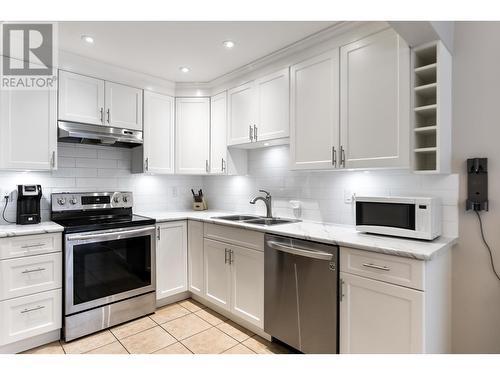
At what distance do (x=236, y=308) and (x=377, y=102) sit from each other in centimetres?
198

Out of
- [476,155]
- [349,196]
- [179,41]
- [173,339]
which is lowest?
[173,339]

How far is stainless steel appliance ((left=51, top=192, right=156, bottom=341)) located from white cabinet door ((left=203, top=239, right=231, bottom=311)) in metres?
0.52

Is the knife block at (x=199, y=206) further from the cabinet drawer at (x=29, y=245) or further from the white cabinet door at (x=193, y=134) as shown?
the cabinet drawer at (x=29, y=245)

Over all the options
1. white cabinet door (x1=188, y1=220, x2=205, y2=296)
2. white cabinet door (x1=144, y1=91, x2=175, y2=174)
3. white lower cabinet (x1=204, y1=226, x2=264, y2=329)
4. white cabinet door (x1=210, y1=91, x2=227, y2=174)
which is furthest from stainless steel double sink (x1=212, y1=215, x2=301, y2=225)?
white cabinet door (x1=144, y1=91, x2=175, y2=174)

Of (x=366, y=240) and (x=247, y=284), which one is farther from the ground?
(x=366, y=240)

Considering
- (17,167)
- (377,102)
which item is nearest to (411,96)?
(377,102)

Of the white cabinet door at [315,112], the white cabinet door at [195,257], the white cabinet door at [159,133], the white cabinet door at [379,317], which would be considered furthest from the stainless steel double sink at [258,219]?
the white cabinet door at [379,317]

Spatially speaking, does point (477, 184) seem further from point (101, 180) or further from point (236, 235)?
point (101, 180)

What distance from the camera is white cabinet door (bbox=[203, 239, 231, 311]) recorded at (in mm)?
2597

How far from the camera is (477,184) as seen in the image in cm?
178

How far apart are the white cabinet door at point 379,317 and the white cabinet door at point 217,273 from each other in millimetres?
1126

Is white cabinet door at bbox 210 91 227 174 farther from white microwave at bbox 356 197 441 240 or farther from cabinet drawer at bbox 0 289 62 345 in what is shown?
cabinet drawer at bbox 0 289 62 345

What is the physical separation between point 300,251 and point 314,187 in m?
0.86

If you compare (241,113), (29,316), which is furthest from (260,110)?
(29,316)
